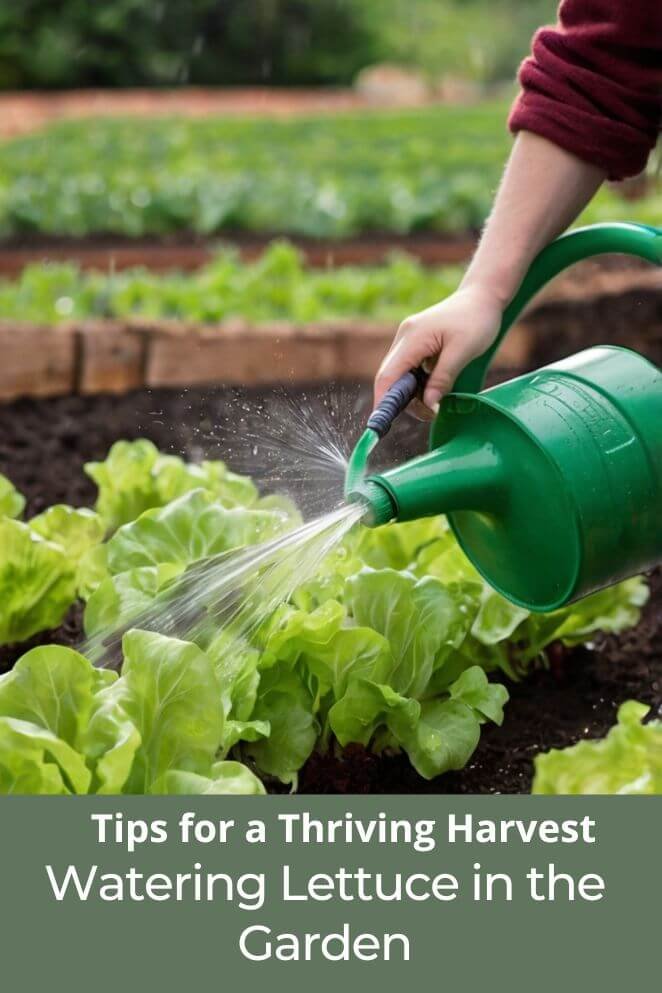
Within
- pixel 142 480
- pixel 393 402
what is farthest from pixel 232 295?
pixel 393 402

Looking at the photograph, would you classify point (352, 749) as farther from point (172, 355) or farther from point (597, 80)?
point (172, 355)

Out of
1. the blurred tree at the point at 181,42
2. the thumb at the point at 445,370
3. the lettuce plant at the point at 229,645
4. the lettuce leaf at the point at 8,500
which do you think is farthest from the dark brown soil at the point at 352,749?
the blurred tree at the point at 181,42

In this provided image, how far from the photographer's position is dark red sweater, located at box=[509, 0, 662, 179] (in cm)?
222

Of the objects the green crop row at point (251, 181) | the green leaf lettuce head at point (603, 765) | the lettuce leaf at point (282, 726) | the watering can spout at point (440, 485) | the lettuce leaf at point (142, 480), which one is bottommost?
the green crop row at point (251, 181)

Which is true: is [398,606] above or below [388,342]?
above

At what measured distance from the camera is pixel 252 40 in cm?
2272

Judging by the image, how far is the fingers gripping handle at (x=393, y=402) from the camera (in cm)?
204

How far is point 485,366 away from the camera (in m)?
2.28

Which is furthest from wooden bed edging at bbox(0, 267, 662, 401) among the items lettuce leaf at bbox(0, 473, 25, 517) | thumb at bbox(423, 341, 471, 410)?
thumb at bbox(423, 341, 471, 410)

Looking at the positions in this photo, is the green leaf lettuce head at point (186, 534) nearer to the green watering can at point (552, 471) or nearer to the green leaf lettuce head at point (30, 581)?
the green leaf lettuce head at point (30, 581)

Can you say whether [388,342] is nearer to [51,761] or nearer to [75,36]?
[51,761]

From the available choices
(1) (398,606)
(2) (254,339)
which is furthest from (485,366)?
(2) (254,339)

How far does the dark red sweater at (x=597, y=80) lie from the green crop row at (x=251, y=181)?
484cm
